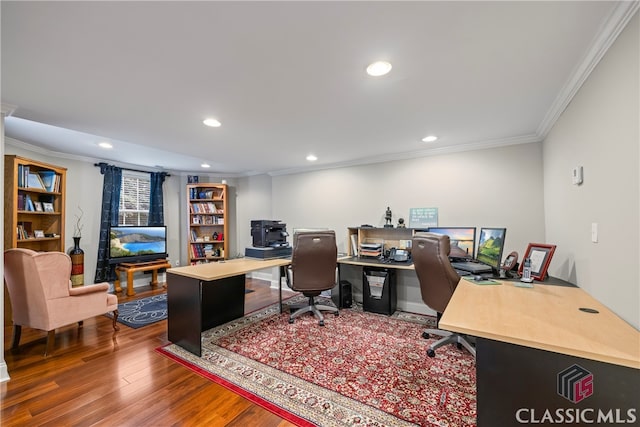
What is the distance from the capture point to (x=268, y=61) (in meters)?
1.64

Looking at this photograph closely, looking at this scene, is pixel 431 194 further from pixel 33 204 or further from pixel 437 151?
pixel 33 204

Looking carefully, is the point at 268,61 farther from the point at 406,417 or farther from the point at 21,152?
the point at 21,152

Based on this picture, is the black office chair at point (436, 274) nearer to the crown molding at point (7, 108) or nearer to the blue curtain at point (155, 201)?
the crown molding at point (7, 108)

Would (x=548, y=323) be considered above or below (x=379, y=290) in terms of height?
above

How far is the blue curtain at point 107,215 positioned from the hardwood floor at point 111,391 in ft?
6.30

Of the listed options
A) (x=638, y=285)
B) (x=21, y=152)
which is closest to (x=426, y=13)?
(x=638, y=285)

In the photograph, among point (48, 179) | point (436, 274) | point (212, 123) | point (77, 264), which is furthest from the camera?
point (77, 264)

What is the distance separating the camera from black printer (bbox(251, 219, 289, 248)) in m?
3.61

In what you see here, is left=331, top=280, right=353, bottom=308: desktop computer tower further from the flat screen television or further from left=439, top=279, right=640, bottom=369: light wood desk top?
the flat screen television

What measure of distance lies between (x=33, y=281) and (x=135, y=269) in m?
2.32

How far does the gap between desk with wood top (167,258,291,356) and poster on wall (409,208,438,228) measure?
1857mm

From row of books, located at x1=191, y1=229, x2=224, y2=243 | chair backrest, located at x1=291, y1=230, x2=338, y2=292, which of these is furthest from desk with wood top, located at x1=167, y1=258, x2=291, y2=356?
row of books, located at x1=191, y1=229, x2=224, y2=243

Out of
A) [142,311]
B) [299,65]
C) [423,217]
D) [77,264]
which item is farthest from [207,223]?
[299,65]

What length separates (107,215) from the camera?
482cm
